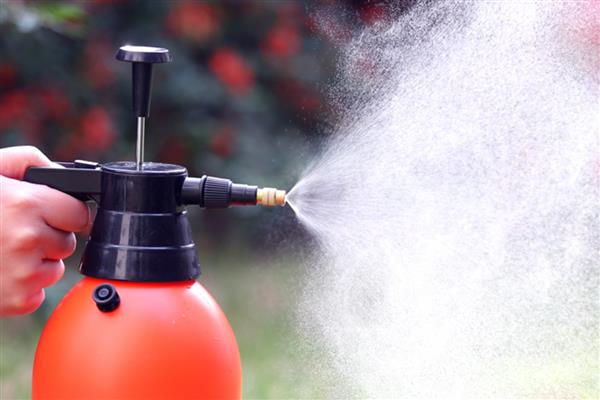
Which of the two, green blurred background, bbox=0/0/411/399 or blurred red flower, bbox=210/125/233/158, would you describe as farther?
blurred red flower, bbox=210/125/233/158

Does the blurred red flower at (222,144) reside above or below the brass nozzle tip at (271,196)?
above

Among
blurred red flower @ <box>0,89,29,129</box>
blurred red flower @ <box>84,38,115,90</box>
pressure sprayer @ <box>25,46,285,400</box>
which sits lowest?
pressure sprayer @ <box>25,46,285,400</box>

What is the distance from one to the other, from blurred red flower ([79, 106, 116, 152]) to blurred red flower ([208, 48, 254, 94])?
0.50m

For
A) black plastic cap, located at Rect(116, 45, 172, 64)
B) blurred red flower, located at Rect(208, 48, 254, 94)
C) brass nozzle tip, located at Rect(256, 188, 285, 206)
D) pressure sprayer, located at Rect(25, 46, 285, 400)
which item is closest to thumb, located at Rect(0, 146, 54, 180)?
pressure sprayer, located at Rect(25, 46, 285, 400)

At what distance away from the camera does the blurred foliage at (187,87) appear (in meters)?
3.61

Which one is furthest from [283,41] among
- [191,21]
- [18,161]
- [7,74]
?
[18,161]

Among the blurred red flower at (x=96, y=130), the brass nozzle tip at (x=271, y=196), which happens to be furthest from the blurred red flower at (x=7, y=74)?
the brass nozzle tip at (x=271, y=196)

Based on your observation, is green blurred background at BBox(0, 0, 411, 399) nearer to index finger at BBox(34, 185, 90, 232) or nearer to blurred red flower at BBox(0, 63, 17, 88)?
blurred red flower at BBox(0, 63, 17, 88)

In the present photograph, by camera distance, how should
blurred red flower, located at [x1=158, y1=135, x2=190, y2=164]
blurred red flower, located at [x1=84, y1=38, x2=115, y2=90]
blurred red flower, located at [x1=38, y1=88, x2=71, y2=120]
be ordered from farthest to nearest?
1. blurred red flower, located at [x1=158, y1=135, x2=190, y2=164]
2. blurred red flower, located at [x1=84, y1=38, x2=115, y2=90]
3. blurred red flower, located at [x1=38, y1=88, x2=71, y2=120]

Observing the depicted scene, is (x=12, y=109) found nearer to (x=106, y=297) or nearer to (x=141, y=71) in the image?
(x=141, y=71)

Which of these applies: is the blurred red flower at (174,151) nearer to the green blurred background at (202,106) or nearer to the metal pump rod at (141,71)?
the green blurred background at (202,106)

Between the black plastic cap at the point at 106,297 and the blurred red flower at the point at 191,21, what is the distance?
2750 mm

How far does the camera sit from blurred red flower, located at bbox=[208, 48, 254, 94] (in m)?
3.95

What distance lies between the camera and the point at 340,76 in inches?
70.6
